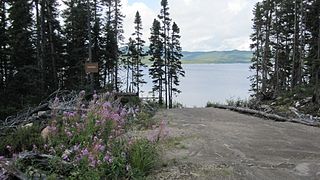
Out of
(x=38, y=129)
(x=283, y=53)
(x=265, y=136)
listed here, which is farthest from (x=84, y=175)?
(x=283, y=53)

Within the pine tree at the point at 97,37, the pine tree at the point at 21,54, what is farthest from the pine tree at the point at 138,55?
the pine tree at the point at 21,54

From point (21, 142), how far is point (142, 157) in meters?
1.82

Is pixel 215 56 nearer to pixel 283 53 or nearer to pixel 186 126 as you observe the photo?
pixel 283 53

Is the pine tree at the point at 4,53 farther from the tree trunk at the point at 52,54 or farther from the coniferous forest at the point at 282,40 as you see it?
the coniferous forest at the point at 282,40

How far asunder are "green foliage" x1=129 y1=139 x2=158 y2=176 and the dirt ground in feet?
0.49

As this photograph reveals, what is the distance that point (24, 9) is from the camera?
24.2m

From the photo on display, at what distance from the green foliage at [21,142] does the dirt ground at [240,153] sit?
69.4 inches

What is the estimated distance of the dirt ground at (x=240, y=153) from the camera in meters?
4.74

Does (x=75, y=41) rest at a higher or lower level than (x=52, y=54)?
higher

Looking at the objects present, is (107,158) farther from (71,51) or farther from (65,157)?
(71,51)

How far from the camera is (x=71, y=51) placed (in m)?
29.9

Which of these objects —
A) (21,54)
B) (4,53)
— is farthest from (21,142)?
(21,54)

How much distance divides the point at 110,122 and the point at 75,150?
0.86 m

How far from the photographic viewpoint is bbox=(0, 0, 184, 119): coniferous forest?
22938 mm
